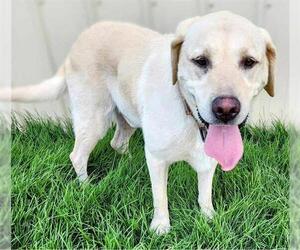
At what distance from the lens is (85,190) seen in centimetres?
337

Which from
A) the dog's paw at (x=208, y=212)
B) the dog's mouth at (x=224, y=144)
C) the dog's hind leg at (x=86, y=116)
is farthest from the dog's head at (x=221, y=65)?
the dog's hind leg at (x=86, y=116)

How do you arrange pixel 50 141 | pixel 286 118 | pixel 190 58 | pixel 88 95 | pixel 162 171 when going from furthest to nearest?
pixel 286 118, pixel 50 141, pixel 88 95, pixel 162 171, pixel 190 58

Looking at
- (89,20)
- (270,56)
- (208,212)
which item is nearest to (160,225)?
(208,212)

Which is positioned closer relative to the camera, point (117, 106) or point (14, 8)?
point (117, 106)

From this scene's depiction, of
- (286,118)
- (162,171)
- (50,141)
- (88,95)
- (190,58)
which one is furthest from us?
(286,118)

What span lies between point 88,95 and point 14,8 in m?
1.08

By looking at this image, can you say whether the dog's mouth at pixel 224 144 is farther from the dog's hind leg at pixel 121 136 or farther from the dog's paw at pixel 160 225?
the dog's hind leg at pixel 121 136

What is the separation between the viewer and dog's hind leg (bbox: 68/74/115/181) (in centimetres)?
352

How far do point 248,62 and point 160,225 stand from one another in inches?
37.0

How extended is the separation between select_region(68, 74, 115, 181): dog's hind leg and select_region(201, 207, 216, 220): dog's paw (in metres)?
0.74

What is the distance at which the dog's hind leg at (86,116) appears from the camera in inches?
139

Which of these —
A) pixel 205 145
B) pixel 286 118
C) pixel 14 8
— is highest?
pixel 14 8

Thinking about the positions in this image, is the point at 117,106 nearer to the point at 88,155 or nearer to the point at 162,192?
the point at 88,155

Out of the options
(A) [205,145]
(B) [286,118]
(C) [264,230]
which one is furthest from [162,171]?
(B) [286,118]
